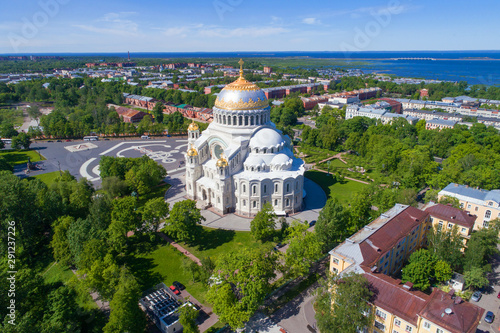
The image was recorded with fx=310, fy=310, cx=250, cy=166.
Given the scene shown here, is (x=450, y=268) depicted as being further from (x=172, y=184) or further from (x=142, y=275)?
(x=172, y=184)

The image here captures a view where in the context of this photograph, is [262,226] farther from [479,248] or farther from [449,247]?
[479,248]

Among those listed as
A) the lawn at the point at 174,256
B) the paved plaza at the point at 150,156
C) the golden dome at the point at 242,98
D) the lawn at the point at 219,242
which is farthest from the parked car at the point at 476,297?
the golden dome at the point at 242,98

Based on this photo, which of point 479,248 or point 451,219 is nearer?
point 479,248

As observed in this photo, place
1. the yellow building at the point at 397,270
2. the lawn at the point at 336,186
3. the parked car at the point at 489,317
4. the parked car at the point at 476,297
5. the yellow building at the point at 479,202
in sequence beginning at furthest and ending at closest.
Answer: the lawn at the point at 336,186 → the yellow building at the point at 479,202 → the parked car at the point at 476,297 → the parked car at the point at 489,317 → the yellow building at the point at 397,270

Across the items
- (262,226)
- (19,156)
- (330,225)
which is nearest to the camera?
(330,225)

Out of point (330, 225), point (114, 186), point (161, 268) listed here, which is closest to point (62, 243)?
point (161, 268)

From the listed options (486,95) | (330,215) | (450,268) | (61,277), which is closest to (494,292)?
(450,268)

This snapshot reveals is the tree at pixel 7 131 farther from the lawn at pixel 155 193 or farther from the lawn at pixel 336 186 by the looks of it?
the lawn at pixel 336 186
